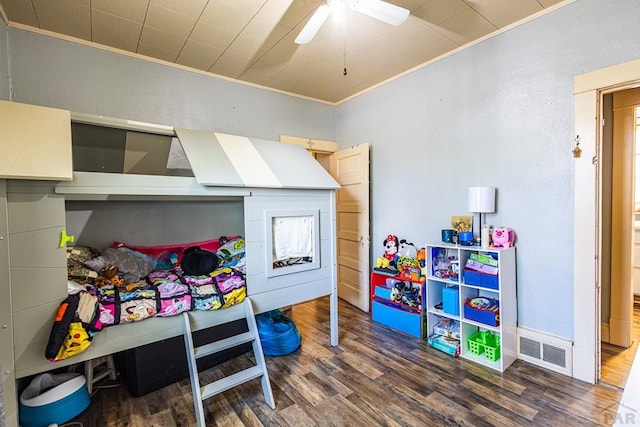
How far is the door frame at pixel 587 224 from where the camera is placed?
2.04 m

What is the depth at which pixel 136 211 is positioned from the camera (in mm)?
2725

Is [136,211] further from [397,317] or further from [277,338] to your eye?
[397,317]

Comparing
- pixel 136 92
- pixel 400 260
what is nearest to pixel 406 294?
pixel 400 260

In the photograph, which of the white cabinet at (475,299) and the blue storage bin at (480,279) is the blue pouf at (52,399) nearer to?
the white cabinet at (475,299)

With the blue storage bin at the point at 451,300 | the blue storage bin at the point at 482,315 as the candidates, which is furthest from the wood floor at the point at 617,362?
the blue storage bin at the point at 451,300

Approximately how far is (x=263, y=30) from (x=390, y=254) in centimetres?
253

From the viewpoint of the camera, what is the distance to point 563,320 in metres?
2.23

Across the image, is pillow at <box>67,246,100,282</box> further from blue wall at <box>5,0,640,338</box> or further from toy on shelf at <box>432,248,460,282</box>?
toy on shelf at <box>432,248,460,282</box>

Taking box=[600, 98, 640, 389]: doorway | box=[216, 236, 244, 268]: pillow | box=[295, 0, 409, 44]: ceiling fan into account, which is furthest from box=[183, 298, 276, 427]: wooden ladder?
box=[600, 98, 640, 389]: doorway

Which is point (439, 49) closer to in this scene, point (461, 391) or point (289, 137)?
point (289, 137)

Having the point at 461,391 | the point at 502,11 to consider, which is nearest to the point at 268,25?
the point at 502,11

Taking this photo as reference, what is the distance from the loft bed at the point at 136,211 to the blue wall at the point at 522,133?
1.19 meters

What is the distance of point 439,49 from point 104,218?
341cm

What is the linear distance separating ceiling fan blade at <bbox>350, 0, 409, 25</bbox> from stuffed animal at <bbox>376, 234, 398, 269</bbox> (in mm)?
2242
